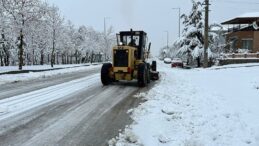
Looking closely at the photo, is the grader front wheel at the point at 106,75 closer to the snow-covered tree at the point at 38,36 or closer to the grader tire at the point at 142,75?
the grader tire at the point at 142,75

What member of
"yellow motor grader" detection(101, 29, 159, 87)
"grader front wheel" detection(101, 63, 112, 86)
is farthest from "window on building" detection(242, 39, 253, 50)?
"grader front wheel" detection(101, 63, 112, 86)

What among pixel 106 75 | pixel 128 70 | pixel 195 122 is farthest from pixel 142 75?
pixel 195 122

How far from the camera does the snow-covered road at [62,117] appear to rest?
26.6 ft

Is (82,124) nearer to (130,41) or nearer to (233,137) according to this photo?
(233,137)

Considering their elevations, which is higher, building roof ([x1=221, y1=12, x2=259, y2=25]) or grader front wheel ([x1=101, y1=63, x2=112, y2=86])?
building roof ([x1=221, y1=12, x2=259, y2=25])

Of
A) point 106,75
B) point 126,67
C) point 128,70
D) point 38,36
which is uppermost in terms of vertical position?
point 38,36

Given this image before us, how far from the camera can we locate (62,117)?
408 inches

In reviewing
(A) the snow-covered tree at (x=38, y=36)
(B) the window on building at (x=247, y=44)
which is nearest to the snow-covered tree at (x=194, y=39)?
(B) the window on building at (x=247, y=44)

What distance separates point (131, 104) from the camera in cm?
1300

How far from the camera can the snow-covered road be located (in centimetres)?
811

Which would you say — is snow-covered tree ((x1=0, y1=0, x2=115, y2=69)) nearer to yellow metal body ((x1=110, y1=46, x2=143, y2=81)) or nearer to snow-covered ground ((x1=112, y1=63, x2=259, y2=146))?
yellow metal body ((x1=110, y1=46, x2=143, y2=81))

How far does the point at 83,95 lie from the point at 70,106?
117 inches

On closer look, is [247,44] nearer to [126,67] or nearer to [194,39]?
[194,39]

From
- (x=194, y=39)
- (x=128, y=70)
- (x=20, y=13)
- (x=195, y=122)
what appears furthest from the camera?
(x=194, y=39)
